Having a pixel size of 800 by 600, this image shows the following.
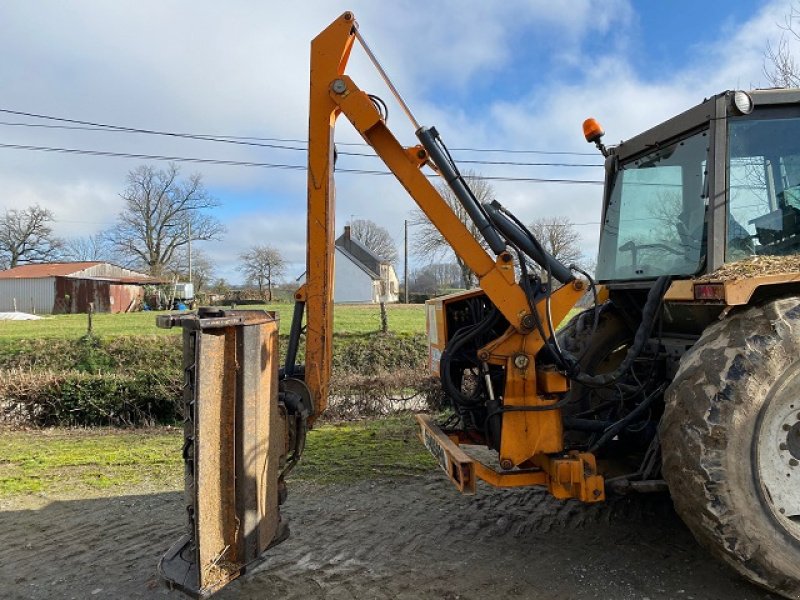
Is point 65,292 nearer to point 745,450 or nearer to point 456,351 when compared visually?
point 456,351

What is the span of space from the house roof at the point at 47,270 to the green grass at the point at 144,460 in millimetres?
41633

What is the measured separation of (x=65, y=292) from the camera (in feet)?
139

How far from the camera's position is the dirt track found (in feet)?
10.7

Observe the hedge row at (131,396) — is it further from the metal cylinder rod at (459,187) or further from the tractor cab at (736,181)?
the tractor cab at (736,181)

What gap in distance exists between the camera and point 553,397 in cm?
358

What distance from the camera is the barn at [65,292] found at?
136 ft

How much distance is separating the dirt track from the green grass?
0.54 m

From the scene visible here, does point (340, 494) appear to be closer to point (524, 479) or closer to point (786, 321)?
point (524, 479)

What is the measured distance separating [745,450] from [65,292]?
4686cm

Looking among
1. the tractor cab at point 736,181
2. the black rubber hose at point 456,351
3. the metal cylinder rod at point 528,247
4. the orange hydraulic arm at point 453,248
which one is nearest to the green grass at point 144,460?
the black rubber hose at point 456,351

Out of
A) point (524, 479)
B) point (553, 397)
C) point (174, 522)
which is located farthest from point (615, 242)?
point (174, 522)

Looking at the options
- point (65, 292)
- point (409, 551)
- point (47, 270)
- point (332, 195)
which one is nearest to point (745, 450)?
point (409, 551)

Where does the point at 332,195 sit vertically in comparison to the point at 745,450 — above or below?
above

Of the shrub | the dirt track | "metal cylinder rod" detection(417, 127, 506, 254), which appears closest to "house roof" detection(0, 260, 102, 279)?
the shrub
